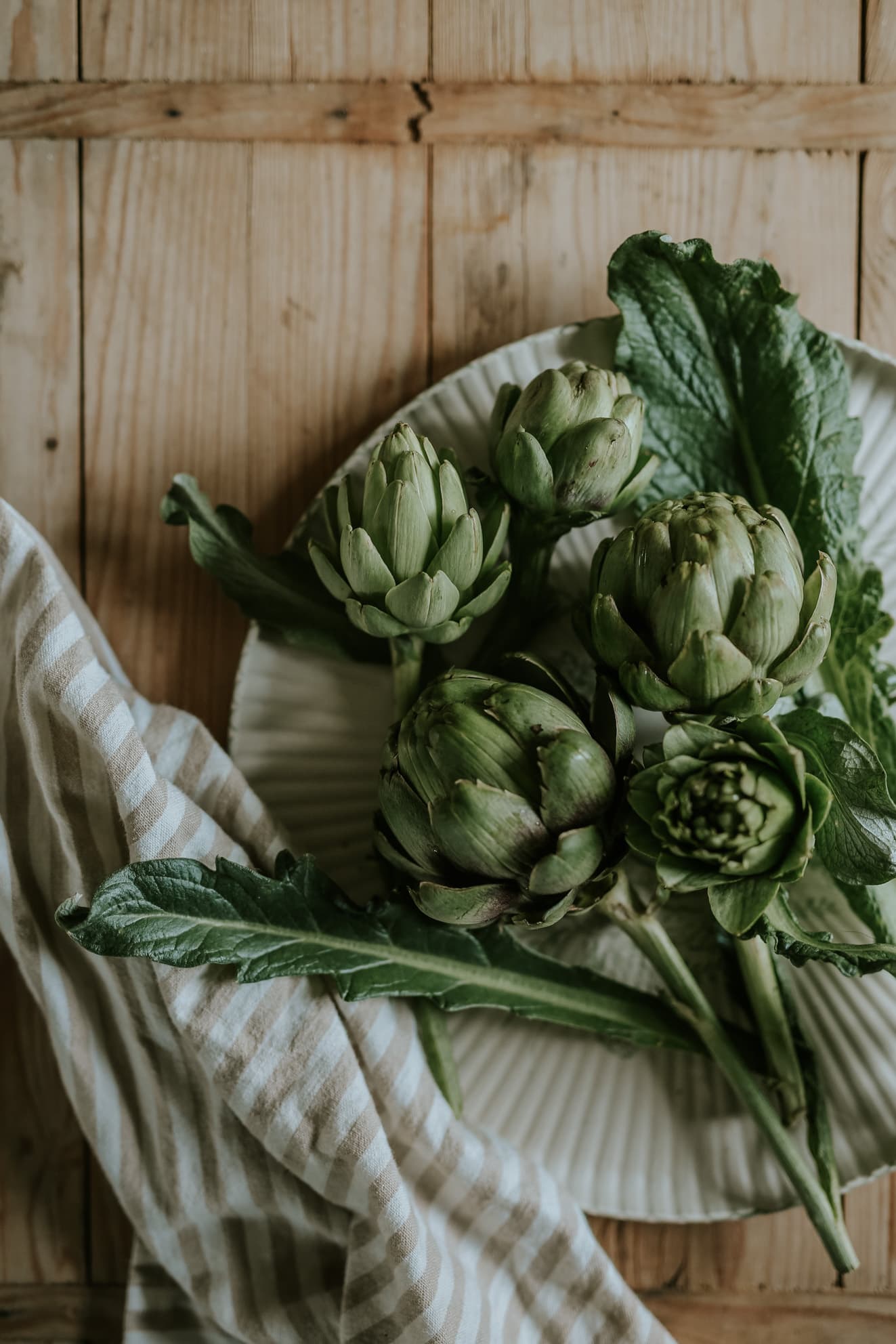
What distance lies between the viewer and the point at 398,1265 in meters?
0.59

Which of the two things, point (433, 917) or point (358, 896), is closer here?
point (433, 917)

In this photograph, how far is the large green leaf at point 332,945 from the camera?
1.79ft

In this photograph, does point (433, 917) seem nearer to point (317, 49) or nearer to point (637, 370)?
point (637, 370)

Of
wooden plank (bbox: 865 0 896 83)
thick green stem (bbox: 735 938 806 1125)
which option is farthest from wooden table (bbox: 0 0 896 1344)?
thick green stem (bbox: 735 938 806 1125)

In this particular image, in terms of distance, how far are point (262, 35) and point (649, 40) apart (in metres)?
0.26

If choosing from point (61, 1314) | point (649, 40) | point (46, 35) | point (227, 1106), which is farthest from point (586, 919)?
point (46, 35)

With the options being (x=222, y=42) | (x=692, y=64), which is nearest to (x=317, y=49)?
(x=222, y=42)

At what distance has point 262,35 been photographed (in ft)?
2.29

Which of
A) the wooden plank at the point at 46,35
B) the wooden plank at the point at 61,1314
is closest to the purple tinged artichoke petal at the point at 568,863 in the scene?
the wooden plank at the point at 61,1314

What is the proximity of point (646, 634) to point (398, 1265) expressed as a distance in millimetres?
388

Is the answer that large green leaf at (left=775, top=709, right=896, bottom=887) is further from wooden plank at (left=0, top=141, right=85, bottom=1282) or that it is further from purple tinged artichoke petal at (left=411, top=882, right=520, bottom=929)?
wooden plank at (left=0, top=141, right=85, bottom=1282)

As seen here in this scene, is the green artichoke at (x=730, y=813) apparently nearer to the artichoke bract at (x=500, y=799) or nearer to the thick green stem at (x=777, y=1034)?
the artichoke bract at (x=500, y=799)

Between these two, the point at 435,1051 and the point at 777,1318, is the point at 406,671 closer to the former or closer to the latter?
the point at 435,1051

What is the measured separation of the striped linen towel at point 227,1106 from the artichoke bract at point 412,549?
15 centimetres
